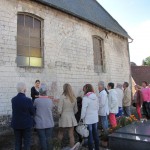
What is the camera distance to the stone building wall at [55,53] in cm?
797

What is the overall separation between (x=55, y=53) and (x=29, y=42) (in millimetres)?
1284

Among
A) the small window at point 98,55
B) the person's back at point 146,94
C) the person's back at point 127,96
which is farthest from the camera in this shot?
the small window at point 98,55

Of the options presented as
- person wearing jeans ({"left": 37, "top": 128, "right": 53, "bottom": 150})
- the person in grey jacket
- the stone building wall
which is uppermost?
the stone building wall

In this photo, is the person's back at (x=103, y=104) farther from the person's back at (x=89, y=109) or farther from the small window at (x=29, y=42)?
the small window at (x=29, y=42)

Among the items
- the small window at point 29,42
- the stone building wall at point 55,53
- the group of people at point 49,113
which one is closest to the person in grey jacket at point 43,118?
the group of people at point 49,113

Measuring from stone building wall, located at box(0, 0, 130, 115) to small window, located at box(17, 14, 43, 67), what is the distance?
0.81 ft

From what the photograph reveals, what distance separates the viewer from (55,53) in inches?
383

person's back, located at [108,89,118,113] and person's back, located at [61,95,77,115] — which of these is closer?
person's back, located at [61,95,77,115]

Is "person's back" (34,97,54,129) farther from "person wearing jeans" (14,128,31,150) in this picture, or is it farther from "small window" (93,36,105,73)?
"small window" (93,36,105,73)

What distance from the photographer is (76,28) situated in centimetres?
1101

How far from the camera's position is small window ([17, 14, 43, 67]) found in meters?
8.64

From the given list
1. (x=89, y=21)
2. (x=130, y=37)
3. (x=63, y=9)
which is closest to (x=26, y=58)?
(x=63, y=9)

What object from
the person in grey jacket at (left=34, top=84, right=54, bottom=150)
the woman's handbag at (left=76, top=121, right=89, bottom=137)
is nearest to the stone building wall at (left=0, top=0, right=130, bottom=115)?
the person in grey jacket at (left=34, top=84, right=54, bottom=150)

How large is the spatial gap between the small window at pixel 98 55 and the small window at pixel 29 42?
156 inches
